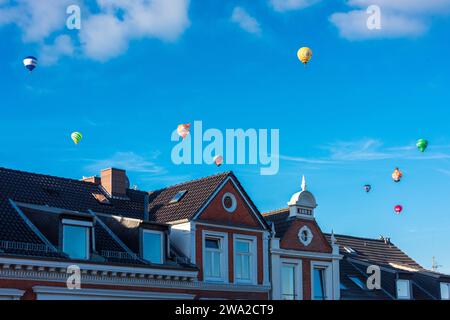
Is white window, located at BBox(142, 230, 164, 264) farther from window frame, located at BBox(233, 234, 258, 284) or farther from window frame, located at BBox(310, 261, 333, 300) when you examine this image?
window frame, located at BBox(310, 261, 333, 300)

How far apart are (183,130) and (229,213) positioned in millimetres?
5803

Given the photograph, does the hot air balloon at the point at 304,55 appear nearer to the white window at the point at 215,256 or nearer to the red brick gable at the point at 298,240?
the red brick gable at the point at 298,240

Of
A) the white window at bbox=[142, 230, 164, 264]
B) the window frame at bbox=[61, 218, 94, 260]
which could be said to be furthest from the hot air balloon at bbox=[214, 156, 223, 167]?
the window frame at bbox=[61, 218, 94, 260]

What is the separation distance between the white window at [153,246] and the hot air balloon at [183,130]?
7.78 metres

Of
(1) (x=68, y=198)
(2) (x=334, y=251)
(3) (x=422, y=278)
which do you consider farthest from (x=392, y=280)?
(1) (x=68, y=198)

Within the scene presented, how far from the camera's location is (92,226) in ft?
103

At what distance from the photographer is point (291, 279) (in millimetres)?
39312

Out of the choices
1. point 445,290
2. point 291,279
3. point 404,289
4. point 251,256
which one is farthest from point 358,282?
point 251,256

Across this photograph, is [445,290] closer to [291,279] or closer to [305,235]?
[305,235]

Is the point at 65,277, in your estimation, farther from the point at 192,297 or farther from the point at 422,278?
the point at 422,278

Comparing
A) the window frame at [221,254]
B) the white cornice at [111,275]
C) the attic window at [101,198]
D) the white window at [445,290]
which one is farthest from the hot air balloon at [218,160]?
the white window at [445,290]

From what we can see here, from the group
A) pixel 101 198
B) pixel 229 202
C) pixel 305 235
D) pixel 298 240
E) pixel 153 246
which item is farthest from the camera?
pixel 305 235

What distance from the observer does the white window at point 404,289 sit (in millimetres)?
46062
